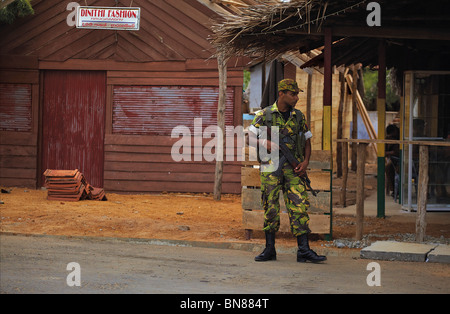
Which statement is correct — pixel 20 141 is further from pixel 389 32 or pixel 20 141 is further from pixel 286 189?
pixel 286 189

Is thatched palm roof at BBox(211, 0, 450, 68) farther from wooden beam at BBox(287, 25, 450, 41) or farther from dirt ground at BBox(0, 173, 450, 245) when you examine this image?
dirt ground at BBox(0, 173, 450, 245)

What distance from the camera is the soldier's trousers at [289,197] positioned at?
27.4 ft

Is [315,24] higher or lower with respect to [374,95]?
lower

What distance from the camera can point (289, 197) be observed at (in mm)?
8406

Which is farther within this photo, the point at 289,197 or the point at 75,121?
the point at 75,121

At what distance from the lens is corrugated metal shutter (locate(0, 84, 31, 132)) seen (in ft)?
56.7

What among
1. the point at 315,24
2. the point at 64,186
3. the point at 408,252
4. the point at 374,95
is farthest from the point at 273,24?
the point at 374,95

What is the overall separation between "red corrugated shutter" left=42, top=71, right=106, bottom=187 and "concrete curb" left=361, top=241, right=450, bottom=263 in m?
9.46

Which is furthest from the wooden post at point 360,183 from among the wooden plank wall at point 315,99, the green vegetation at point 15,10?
the wooden plank wall at point 315,99

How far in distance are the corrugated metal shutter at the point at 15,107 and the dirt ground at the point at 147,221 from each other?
251 cm

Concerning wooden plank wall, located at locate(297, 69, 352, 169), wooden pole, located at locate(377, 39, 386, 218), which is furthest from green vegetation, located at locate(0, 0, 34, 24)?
wooden pole, located at locate(377, 39, 386, 218)

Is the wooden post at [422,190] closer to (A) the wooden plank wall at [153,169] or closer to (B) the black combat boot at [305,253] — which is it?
(B) the black combat boot at [305,253]

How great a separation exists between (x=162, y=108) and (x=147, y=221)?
5657 mm

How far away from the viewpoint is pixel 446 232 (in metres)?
10.9
